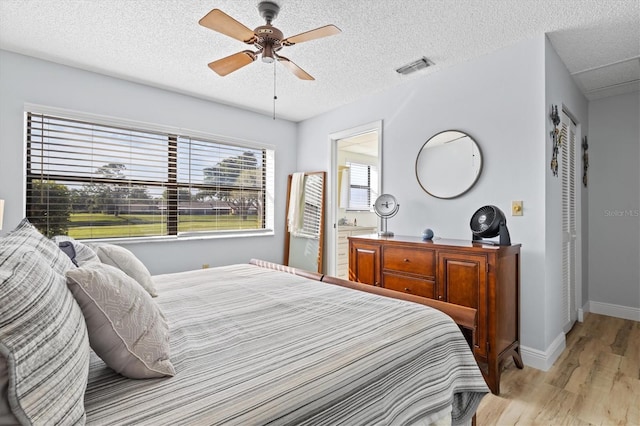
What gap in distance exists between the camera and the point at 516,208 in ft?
8.41

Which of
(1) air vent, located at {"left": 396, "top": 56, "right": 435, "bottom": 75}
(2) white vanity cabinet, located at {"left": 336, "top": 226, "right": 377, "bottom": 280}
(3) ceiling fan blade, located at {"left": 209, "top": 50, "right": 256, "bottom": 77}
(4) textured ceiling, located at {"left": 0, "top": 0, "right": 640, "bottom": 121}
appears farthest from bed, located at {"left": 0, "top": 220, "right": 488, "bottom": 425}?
(2) white vanity cabinet, located at {"left": 336, "top": 226, "right": 377, "bottom": 280}

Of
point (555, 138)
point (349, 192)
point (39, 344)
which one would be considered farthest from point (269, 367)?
point (349, 192)

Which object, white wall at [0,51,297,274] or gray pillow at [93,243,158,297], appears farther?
white wall at [0,51,297,274]

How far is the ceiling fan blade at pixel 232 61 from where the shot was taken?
2223 millimetres

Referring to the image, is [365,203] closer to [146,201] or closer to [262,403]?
[146,201]

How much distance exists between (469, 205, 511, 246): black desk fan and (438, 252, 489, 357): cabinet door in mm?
306

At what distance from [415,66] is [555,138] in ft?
4.44

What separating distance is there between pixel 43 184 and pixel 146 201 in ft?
2.96

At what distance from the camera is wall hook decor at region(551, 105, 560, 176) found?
2555 millimetres

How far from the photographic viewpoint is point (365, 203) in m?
5.90

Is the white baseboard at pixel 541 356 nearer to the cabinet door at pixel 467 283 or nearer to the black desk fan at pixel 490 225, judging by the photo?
the cabinet door at pixel 467 283

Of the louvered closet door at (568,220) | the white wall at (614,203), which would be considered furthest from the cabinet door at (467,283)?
the white wall at (614,203)

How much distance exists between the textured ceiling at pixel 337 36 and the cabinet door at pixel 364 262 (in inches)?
68.3

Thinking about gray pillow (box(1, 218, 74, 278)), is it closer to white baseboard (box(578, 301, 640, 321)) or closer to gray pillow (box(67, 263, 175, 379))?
gray pillow (box(67, 263, 175, 379))
